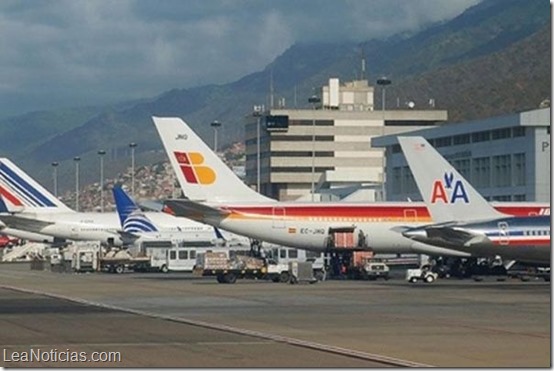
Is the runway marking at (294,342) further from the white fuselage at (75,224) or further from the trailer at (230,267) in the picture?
the white fuselage at (75,224)

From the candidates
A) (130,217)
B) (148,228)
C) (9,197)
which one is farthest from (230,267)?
(9,197)

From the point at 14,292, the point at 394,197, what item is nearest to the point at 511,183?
the point at 394,197

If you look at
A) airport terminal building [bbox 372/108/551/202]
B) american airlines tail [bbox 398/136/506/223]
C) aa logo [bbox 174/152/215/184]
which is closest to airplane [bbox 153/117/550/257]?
aa logo [bbox 174/152/215/184]

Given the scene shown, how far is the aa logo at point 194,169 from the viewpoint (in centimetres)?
9094

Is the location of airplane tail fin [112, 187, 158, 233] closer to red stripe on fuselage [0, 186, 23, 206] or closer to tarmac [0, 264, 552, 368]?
red stripe on fuselage [0, 186, 23, 206]

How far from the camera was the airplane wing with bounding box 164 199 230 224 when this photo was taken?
85375mm

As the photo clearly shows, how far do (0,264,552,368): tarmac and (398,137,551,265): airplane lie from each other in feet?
6.85

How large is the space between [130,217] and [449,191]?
53.6m

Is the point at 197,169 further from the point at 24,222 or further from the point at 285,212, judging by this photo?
the point at 24,222

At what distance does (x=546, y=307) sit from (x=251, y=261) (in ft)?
119

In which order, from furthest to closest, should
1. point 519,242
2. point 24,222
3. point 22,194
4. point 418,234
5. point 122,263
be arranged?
point 22,194 → point 24,222 → point 122,263 → point 418,234 → point 519,242

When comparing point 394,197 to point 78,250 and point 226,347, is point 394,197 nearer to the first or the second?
point 78,250

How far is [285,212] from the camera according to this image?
296 ft

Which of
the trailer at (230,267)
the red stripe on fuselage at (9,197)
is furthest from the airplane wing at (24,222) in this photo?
the trailer at (230,267)
